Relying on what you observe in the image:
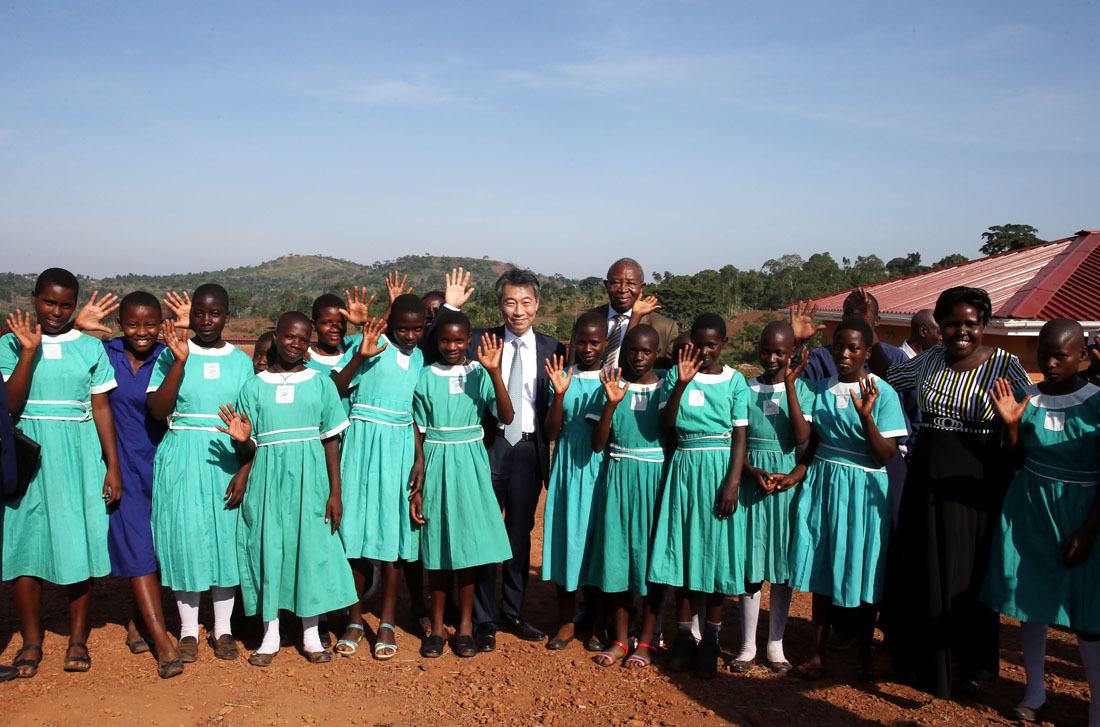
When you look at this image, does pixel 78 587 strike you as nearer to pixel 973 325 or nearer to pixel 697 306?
pixel 973 325

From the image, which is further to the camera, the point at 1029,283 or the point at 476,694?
the point at 1029,283

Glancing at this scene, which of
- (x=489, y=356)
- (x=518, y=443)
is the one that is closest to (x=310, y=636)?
(x=518, y=443)

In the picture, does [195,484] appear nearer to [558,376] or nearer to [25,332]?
[25,332]

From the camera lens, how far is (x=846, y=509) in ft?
12.7

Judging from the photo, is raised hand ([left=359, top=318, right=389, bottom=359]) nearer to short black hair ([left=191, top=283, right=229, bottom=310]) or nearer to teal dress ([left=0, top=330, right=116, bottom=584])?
short black hair ([left=191, top=283, right=229, bottom=310])

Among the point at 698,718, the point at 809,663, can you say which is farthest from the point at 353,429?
the point at 809,663

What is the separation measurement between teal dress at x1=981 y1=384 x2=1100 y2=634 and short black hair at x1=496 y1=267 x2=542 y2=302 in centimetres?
248

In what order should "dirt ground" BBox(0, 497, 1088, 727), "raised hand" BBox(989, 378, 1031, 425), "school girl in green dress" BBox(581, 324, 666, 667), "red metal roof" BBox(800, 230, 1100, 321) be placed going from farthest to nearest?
1. "red metal roof" BBox(800, 230, 1100, 321)
2. "school girl in green dress" BBox(581, 324, 666, 667)
3. "dirt ground" BBox(0, 497, 1088, 727)
4. "raised hand" BBox(989, 378, 1031, 425)

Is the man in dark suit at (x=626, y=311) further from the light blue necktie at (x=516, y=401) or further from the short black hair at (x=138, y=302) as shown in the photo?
the short black hair at (x=138, y=302)

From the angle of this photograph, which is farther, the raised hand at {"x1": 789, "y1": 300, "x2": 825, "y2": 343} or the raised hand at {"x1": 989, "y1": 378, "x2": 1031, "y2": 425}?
the raised hand at {"x1": 789, "y1": 300, "x2": 825, "y2": 343}

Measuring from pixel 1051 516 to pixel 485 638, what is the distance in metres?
2.85

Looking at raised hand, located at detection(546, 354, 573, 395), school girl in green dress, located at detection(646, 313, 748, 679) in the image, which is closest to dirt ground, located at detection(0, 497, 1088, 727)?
school girl in green dress, located at detection(646, 313, 748, 679)

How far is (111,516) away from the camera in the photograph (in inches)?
160

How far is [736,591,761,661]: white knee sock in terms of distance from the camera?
13.5 feet
